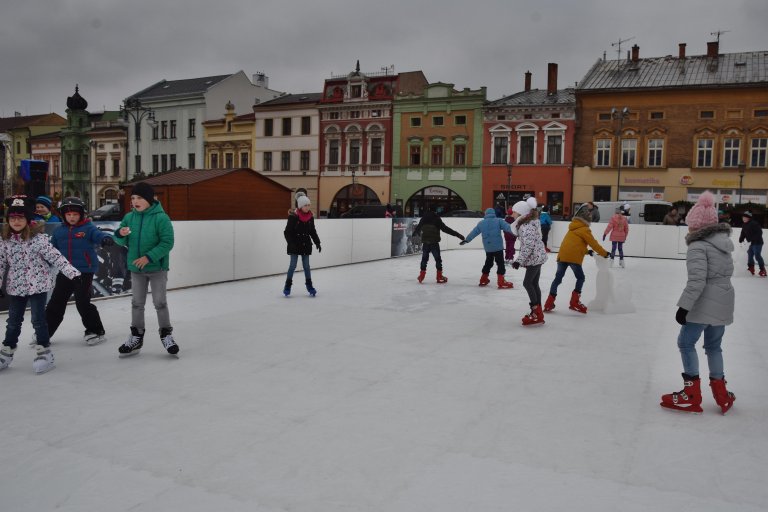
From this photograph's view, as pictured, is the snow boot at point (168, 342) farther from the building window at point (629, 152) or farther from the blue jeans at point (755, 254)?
the building window at point (629, 152)

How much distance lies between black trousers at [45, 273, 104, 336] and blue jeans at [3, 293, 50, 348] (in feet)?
2.69

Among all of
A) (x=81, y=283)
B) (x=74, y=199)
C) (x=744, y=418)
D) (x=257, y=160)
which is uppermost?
(x=257, y=160)

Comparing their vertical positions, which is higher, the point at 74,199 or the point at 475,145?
the point at 475,145

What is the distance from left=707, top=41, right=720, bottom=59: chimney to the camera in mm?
39656

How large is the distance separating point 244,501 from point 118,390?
246 centimetres

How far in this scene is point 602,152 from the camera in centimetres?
3859

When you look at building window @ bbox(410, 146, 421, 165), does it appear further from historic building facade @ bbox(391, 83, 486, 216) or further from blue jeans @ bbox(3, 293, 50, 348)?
blue jeans @ bbox(3, 293, 50, 348)

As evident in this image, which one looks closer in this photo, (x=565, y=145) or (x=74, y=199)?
(x=74, y=199)

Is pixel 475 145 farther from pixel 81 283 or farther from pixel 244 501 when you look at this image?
pixel 244 501

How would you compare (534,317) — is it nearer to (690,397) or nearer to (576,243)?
(576,243)

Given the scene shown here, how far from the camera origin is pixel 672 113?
37.2 metres

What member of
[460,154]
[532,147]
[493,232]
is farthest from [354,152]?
[493,232]

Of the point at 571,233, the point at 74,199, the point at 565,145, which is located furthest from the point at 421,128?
the point at 74,199

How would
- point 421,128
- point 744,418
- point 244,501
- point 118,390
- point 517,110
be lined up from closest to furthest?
point 244,501
point 744,418
point 118,390
point 517,110
point 421,128
